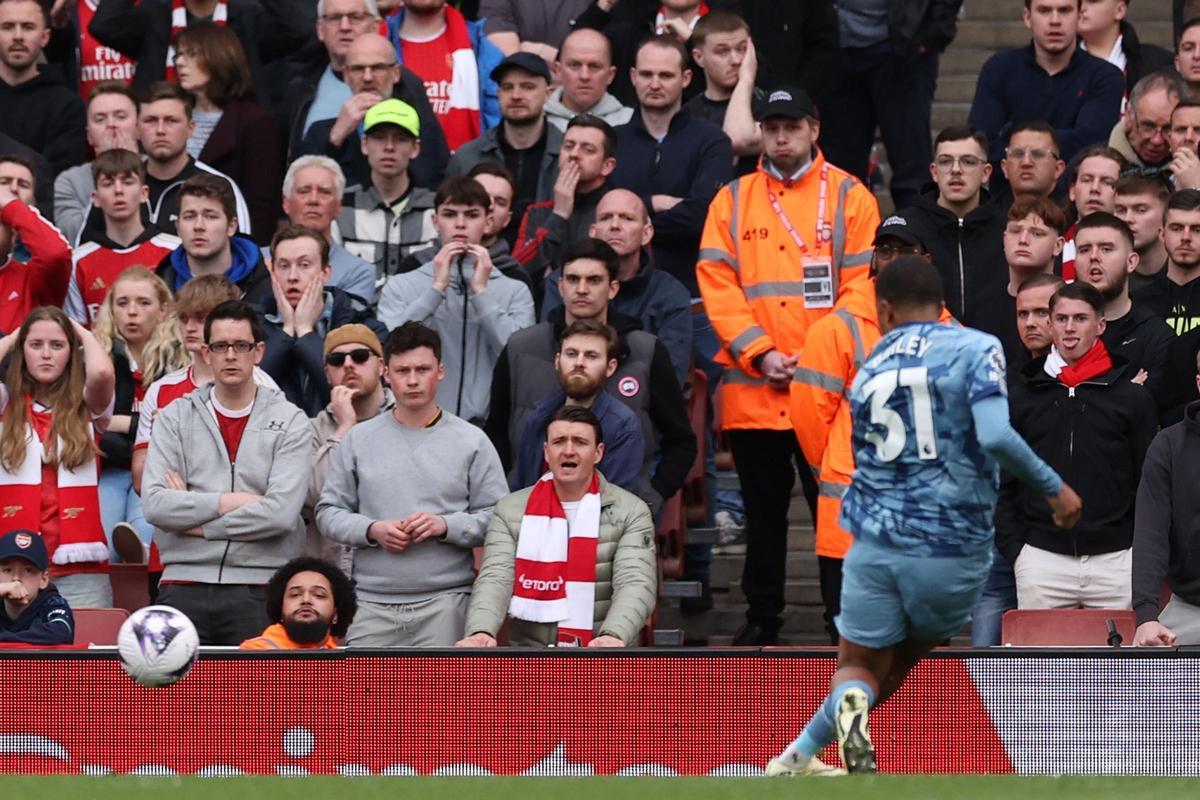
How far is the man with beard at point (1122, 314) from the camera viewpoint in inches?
433

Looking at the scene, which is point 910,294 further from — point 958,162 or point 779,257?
point 958,162

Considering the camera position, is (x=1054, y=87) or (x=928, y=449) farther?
(x=1054, y=87)

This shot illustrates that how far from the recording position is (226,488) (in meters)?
10.8

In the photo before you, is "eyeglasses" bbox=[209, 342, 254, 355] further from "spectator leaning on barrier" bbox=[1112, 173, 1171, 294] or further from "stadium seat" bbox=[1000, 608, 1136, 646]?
"spectator leaning on barrier" bbox=[1112, 173, 1171, 294]

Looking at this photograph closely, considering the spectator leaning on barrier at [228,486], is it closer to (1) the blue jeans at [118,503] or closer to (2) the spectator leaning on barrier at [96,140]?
(1) the blue jeans at [118,503]

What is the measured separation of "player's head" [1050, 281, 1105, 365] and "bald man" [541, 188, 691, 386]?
87.0 inches

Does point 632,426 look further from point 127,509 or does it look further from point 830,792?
point 830,792

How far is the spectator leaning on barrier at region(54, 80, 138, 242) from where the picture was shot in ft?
43.5

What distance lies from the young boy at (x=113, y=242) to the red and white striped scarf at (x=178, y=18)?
203cm

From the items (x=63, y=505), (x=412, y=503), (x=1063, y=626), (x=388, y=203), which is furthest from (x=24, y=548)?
(x=1063, y=626)

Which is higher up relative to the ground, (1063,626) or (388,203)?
(388,203)

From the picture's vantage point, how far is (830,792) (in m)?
6.89

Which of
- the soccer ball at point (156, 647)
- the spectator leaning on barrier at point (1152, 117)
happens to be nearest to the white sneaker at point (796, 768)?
the soccer ball at point (156, 647)

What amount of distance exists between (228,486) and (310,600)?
1183mm
